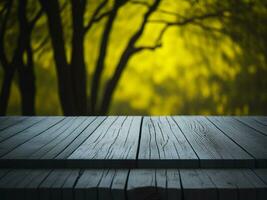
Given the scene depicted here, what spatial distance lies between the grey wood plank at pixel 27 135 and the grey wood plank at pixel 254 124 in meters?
1.93

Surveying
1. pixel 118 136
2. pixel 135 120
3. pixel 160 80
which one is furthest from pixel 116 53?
pixel 118 136

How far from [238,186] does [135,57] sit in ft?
64.6

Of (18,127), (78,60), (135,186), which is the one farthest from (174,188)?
(78,60)

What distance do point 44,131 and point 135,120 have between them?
3.82ft

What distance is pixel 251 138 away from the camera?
368cm

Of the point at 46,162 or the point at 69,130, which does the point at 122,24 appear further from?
the point at 46,162

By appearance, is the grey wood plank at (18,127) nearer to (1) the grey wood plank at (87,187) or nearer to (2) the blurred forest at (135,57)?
(1) the grey wood plank at (87,187)

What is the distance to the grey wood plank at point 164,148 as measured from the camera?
2807 millimetres

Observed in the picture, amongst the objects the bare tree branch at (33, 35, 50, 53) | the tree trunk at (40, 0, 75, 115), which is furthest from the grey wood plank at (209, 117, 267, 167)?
the bare tree branch at (33, 35, 50, 53)

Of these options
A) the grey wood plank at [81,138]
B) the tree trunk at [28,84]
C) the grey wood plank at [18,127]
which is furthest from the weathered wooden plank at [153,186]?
the tree trunk at [28,84]

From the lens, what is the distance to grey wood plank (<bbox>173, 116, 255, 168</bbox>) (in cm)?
281

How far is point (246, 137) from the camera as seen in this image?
372 cm

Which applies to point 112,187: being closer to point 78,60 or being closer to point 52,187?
point 52,187

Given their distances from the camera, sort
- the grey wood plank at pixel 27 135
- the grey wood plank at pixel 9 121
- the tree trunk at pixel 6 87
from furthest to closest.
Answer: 1. the tree trunk at pixel 6 87
2. the grey wood plank at pixel 9 121
3. the grey wood plank at pixel 27 135
